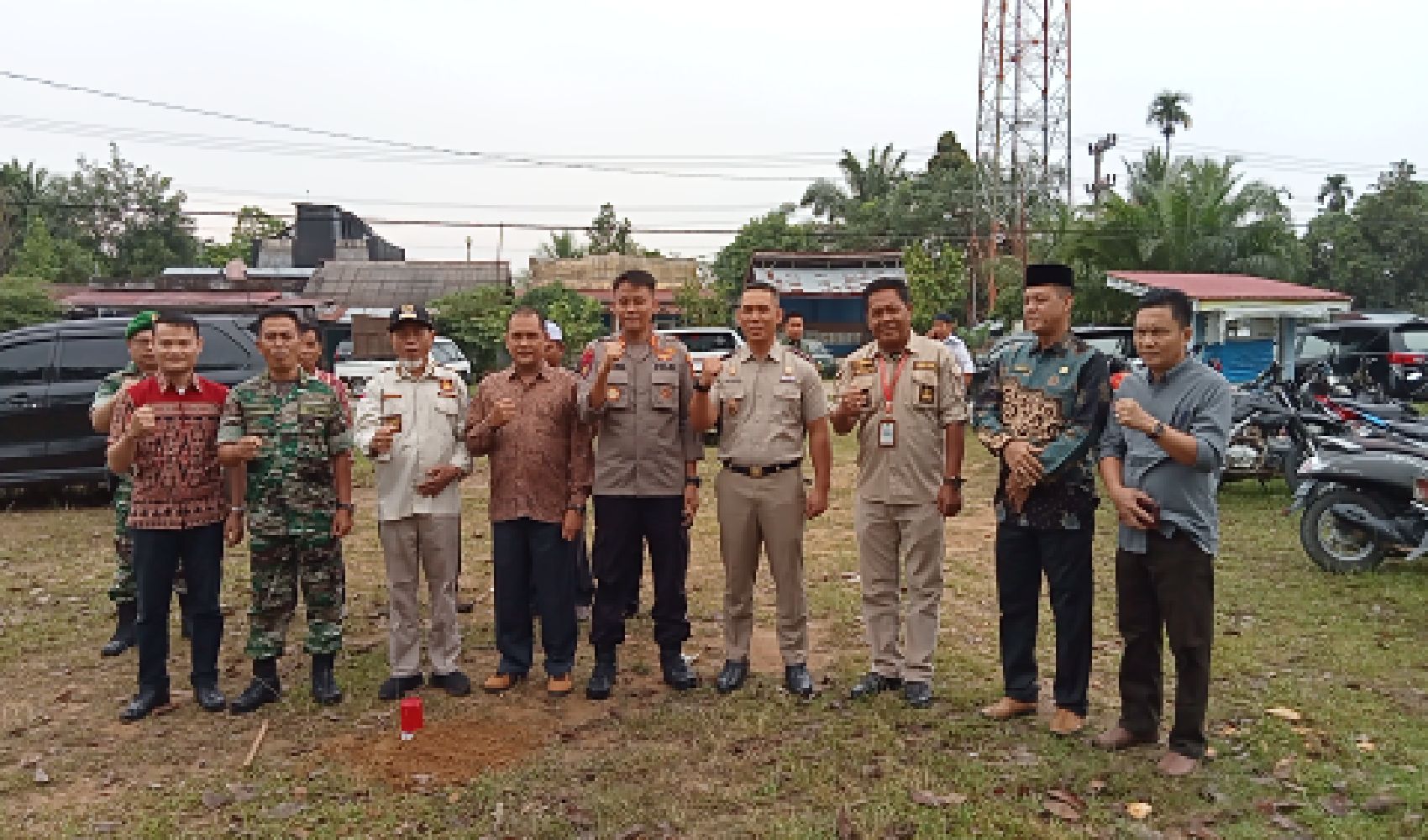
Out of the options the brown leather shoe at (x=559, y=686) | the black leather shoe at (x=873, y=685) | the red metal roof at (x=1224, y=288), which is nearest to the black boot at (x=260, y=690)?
the brown leather shoe at (x=559, y=686)

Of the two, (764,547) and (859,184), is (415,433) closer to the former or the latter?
(764,547)

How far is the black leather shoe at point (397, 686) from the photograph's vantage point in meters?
4.49

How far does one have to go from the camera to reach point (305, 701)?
4.44 meters

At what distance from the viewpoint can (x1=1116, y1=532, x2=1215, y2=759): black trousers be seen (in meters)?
3.58

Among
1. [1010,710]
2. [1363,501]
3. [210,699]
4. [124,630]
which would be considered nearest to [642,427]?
[1010,710]

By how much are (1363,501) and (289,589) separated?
6606 mm

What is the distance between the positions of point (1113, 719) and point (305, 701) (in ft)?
11.6

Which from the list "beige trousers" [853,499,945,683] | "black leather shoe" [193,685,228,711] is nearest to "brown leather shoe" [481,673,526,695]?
"black leather shoe" [193,685,228,711]

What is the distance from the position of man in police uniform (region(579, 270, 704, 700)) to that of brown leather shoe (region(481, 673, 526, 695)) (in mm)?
383

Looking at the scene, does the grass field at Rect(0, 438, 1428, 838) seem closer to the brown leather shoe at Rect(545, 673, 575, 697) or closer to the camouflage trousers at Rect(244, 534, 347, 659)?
the brown leather shoe at Rect(545, 673, 575, 697)

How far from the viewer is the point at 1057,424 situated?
394 cm

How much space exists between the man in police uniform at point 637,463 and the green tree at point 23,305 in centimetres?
2146

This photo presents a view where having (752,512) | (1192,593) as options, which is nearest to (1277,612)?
(1192,593)

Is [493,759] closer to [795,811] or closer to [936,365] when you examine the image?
[795,811]
